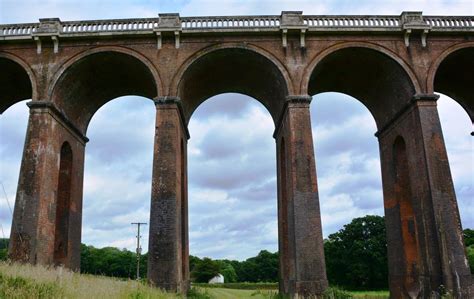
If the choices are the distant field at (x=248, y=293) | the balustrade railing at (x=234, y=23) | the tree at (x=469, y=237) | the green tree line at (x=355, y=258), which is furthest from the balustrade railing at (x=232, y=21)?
the tree at (x=469, y=237)

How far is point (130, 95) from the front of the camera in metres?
25.8

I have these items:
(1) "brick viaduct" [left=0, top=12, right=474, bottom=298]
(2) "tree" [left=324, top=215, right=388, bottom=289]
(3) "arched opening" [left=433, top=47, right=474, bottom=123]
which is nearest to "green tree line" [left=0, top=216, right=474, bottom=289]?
(2) "tree" [left=324, top=215, right=388, bottom=289]

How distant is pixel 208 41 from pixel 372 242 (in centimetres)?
4123

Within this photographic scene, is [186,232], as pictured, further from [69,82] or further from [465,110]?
[465,110]

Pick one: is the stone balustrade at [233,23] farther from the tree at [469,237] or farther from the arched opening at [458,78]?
the tree at [469,237]

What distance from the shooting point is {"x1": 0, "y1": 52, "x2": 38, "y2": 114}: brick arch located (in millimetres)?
21297

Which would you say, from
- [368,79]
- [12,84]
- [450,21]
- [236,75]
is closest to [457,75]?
[450,21]

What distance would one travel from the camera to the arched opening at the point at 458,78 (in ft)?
72.3

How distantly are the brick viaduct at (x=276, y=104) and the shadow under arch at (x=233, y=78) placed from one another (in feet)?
0.31

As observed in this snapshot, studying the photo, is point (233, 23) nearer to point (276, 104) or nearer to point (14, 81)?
point (276, 104)

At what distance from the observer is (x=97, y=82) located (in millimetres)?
23641

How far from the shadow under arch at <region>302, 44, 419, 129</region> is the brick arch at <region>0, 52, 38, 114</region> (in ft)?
44.2

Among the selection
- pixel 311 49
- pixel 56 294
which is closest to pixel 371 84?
pixel 311 49

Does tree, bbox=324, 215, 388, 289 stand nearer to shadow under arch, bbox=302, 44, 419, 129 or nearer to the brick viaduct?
the brick viaduct
